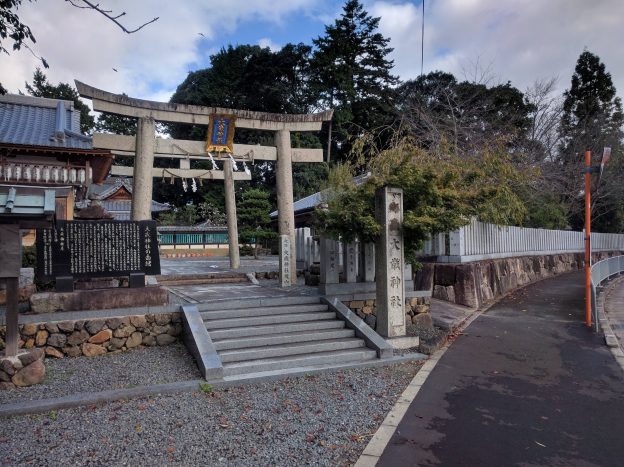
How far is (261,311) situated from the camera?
27.3ft

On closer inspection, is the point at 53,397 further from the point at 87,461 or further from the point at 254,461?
the point at 254,461

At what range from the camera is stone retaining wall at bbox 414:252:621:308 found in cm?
1193

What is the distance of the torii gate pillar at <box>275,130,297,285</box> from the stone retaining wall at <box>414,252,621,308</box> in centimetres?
408

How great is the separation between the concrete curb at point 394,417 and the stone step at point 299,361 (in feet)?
3.34

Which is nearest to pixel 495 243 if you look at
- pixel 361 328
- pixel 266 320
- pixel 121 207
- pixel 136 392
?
pixel 361 328

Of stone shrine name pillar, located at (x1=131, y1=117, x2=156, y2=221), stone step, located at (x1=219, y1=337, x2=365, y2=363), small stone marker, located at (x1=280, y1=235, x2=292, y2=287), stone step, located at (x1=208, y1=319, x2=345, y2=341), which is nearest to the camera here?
stone step, located at (x1=219, y1=337, x2=365, y2=363)

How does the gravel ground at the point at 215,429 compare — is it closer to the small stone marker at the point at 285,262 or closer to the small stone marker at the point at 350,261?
the small stone marker at the point at 350,261

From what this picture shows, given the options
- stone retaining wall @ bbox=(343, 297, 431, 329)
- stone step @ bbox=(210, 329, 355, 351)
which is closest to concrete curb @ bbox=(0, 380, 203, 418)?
stone step @ bbox=(210, 329, 355, 351)

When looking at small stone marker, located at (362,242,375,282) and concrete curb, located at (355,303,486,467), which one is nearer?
concrete curb, located at (355,303,486,467)

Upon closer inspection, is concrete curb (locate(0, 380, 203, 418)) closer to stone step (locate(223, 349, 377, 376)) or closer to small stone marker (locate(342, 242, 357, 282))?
stone step (locate(223, 349, 377, 376))

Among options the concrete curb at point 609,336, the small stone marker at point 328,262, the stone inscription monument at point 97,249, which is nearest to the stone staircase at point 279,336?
the small stone marker at point 328,262

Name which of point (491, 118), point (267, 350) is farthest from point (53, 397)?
point (491, 118)

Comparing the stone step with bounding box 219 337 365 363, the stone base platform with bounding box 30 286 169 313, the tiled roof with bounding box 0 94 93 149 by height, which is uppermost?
the tiled roof with bounding box 0 94 93 149

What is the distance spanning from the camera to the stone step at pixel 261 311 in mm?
7959
